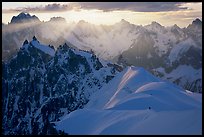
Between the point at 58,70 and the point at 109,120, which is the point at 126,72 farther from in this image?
the point at 109,120

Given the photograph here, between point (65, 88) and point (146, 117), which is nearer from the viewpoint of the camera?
point (146, 117)

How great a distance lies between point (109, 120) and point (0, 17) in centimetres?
3273

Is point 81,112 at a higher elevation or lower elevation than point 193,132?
lower

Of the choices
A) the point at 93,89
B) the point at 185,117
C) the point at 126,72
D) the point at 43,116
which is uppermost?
the point at 185,117

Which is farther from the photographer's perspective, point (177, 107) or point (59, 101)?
point (59, 101)

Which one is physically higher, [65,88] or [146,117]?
[146,117]

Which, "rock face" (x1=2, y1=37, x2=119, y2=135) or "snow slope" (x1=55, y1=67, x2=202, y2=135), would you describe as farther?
"rock face" (x1=2, y1=37, x2=119, y2=135)

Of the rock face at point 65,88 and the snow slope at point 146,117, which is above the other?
the snow slope at point 146,117

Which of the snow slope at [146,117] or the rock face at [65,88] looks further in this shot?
the rock face at [65,88]

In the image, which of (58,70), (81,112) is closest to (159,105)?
(81,112)

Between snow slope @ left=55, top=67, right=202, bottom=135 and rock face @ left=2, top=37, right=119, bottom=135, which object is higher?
snow slope @ left=55, top=67, right=202, bottom=135

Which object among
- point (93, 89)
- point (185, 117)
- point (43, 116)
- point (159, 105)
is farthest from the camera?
point (43, 116)

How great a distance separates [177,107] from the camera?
73438 millimetres

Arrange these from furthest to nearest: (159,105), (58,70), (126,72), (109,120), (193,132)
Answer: (58,70) < (126,72) < (159,105) < (109,120) < (193,132)
